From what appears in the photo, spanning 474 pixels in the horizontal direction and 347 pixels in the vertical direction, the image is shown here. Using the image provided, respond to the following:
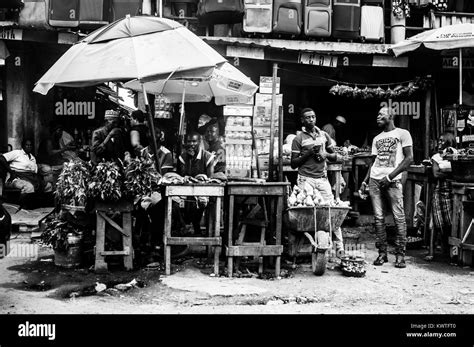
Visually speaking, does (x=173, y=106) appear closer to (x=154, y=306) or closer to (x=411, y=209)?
(x=411, y=209)

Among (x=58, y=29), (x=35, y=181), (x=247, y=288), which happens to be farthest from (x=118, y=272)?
(x=58, y=29)

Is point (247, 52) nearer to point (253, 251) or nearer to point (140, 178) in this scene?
point (140, 178)

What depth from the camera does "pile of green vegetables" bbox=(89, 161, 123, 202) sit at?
22.9 feet

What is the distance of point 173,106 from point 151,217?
4202mm

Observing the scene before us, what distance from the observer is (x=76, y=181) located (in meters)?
7.23

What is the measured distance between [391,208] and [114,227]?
3.95 metres

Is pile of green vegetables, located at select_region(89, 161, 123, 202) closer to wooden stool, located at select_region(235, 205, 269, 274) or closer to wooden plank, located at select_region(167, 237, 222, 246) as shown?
wooden plank, located at select_region(167, 237, 222, 246)

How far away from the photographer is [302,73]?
39.6 feet

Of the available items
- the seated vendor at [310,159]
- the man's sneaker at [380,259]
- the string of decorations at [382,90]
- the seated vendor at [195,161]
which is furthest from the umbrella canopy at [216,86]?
the man's sneaker at [380,259]

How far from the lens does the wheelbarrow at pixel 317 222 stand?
7164 millimetres

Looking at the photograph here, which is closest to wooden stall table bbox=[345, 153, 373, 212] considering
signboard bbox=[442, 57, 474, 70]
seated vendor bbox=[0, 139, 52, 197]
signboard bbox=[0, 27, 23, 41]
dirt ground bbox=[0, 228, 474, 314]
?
signboard bbox=[442, 57, 474, 70]

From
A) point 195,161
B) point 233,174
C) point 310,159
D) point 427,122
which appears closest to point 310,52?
point 233,174

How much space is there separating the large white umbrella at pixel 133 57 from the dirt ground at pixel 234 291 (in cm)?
249

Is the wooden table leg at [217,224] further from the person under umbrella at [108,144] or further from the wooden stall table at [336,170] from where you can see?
the wooden stall table at [336,170]
